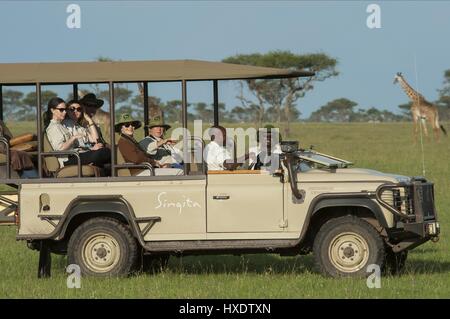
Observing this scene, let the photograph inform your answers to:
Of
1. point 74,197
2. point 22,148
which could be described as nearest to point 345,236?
point 74,197

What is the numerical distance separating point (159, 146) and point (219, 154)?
62cm

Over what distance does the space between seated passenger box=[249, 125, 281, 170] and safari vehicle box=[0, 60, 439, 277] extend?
17 cm

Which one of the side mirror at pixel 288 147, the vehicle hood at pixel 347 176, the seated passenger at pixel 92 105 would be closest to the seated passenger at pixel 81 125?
the seated passenger at pixel 92 105

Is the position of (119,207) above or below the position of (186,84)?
below

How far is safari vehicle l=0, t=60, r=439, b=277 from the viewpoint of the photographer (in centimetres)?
959

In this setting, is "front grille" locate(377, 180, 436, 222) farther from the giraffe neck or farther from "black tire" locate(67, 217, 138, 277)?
the giraffe neck

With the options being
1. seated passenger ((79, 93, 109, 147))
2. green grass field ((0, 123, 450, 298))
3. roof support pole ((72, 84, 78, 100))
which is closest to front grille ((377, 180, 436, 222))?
green grass field ((0, 123, 450, 298))

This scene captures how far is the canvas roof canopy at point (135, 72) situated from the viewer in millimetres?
→ 9844

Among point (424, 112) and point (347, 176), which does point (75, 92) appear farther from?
point (424, 112)

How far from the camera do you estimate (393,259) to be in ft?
33.7

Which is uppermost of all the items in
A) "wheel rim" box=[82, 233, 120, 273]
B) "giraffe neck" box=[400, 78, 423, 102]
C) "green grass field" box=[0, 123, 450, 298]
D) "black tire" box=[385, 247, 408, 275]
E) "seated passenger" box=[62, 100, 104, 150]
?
"giraffe neck" box=[400, 78, 423, 102]

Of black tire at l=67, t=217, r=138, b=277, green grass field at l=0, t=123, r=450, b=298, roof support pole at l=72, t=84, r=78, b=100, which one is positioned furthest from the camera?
roof support pole at l=72, t=84, r=78, b=100

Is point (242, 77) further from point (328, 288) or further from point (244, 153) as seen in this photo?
point (328, 288)

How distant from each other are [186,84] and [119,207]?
118 centimetres
